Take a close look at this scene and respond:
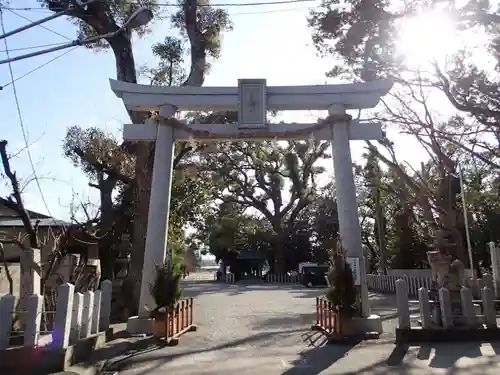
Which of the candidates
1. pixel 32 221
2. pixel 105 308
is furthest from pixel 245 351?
pixel 32 221

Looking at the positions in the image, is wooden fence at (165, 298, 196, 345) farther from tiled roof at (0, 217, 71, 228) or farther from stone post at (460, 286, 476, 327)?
tiled roof at (0, 217, 71, 228)

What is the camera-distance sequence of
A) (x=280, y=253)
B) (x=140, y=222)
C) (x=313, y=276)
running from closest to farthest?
(x=140, y=222) < (x=313, y=276) < (x=280, y=253)

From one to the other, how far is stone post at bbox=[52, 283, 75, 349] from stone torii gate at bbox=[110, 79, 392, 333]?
150 inches

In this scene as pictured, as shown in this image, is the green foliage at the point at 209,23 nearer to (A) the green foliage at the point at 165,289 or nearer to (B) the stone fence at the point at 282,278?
(A) the green foliage at the point at 165,289

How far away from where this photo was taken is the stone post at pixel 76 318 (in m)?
7.87

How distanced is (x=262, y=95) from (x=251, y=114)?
1.77 ft

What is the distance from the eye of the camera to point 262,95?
37.6 feet

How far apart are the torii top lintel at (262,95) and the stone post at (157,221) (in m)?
0.41

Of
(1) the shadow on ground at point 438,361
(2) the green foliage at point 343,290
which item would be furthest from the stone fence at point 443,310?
(2) the green foliage at point 343,290

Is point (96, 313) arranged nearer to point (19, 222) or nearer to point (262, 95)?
point (262, 95)

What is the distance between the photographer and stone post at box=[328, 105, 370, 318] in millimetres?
10336

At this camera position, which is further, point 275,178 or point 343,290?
point 275,178

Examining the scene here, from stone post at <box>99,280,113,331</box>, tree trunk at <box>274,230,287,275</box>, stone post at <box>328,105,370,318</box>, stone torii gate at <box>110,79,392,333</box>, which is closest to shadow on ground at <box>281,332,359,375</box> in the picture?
stone post at <box>328,105,370,318</box>

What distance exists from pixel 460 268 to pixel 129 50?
39.5ft
